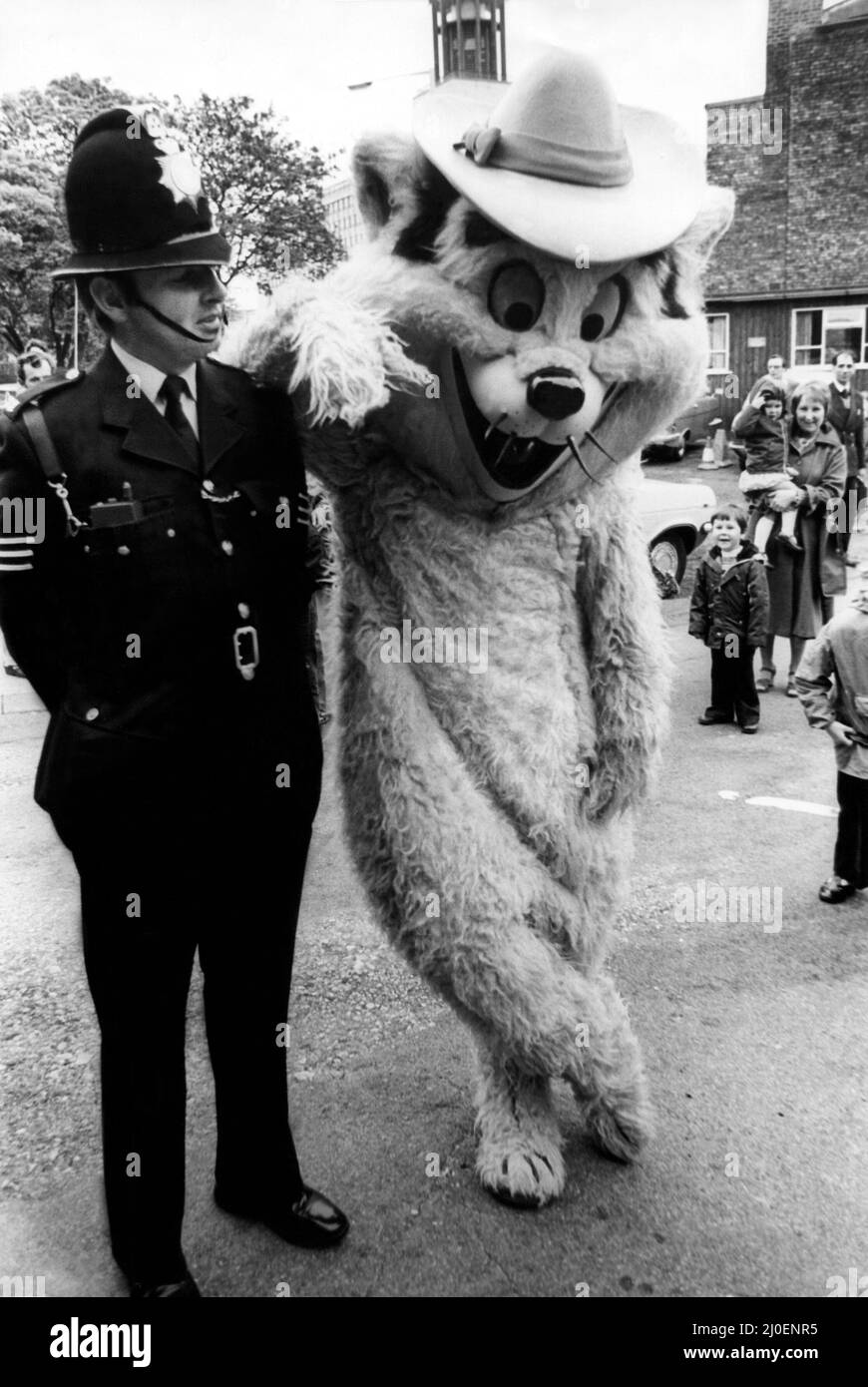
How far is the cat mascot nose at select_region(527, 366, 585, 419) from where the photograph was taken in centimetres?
201

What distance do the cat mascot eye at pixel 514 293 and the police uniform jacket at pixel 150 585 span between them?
0.43 meters

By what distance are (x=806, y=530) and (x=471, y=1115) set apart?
4.88m

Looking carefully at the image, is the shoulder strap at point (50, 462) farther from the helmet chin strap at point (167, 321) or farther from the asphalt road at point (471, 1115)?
the asphalt road at point (471, 1115)

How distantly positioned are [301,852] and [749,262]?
1616 centimetres

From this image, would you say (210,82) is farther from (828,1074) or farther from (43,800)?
(828,1074)

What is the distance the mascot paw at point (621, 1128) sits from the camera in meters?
2.52

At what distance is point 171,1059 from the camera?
209cm

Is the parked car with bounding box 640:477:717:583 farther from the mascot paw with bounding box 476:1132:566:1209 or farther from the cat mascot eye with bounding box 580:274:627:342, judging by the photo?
the mascot paw with bounding box 476:1132:566:1209

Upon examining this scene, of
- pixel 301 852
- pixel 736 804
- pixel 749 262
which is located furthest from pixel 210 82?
pixel 749 262

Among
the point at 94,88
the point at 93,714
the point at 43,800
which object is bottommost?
the point at 43,800

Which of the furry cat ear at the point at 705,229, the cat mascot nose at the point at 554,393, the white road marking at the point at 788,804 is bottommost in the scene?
the white road marking at the point at 788,804

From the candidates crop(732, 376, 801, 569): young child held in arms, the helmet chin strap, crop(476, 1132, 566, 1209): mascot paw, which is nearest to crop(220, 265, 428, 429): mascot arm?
the helmet chin strap

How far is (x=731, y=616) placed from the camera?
603 centimetres

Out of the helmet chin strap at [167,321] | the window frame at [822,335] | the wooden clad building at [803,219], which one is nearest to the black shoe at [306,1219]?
the helmet chin strap at [167,321]
